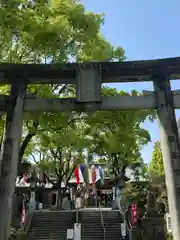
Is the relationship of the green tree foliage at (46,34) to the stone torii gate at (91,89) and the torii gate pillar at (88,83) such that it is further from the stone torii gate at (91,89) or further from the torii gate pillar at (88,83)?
the torii gate pillar at (88,83)

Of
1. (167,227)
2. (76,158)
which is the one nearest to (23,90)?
(167,227)

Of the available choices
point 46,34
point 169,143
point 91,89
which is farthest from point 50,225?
point 169,143

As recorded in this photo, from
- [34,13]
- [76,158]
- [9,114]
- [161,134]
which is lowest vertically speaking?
[161,134]

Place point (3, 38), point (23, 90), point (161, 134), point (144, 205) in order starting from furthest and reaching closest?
point (144, 205)
point (3, 38)
point (23, 90)
point (161, 134)

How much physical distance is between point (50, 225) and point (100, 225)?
4.36 meters

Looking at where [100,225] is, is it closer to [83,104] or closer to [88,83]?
[83,104]

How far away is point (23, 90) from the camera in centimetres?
769

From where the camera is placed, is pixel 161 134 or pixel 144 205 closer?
pixel 161 134

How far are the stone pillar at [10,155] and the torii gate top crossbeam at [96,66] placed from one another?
1.19 ft

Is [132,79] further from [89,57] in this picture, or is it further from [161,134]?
[89,57]

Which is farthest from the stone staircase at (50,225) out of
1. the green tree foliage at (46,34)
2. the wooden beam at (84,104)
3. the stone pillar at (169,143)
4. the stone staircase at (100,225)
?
the stone pillar at (169,143)

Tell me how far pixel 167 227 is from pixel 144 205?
3729mm

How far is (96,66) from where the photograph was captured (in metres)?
7.70

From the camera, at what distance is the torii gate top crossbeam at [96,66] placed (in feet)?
24.8
